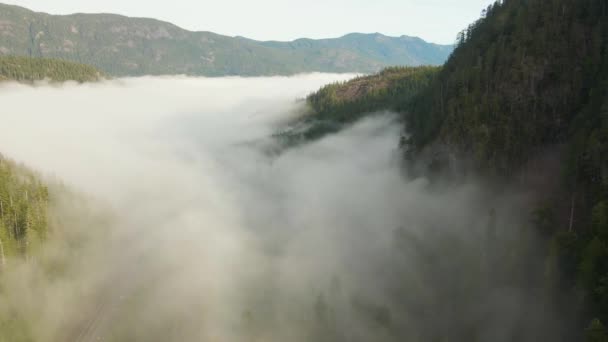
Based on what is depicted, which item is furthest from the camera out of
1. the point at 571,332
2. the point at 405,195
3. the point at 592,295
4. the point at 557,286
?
the point at 405,195

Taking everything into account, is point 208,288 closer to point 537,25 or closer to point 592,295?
point 592,295

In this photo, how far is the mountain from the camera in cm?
7775

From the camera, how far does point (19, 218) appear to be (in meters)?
135

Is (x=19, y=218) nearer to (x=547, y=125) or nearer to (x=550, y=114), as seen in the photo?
(x=547, y=125)

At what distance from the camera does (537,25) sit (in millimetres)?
121875

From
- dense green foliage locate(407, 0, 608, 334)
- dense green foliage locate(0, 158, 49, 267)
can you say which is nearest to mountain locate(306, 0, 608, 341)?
dense green foliage locate(407, 0, 608, 334)

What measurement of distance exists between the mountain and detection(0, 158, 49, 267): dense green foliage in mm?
119877

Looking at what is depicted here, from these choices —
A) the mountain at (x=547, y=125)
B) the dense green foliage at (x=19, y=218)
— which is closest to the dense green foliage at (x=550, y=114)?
the mountain at (x=547, y=125)

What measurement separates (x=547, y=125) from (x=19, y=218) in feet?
487

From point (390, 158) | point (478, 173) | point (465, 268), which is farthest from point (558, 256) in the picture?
point (390, 158)

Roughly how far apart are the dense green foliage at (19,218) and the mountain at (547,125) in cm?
11988

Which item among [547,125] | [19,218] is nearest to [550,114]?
[547,125]

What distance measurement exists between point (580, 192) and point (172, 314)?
10093 centimetres

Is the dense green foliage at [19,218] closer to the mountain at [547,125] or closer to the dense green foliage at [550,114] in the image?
the mountain at [547,125]
